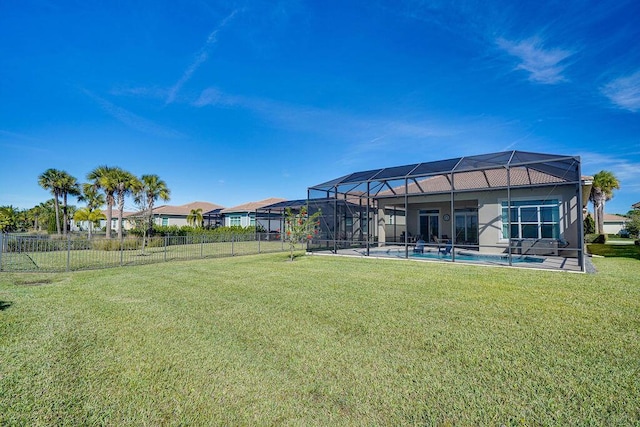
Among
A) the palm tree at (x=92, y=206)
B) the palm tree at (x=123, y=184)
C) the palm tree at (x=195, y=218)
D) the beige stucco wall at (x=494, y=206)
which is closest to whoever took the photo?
→ the beige stucco wall at (x=494, y=206)

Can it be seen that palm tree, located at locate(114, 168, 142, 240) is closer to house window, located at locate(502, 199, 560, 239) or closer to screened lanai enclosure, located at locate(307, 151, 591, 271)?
screened lanai enclosure, located at locate(307, 151, 591, 271)

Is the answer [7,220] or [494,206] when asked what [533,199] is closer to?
[494,206]

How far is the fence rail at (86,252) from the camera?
1016cm

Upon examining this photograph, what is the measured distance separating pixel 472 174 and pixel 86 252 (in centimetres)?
1986

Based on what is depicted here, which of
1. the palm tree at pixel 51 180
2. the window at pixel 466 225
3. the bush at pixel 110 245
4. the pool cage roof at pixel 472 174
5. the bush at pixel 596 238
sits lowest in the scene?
the bush at pixel 596 238

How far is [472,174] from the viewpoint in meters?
15.9

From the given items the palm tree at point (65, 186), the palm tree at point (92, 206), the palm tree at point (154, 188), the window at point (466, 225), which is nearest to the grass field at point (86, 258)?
the palm tree at point (154, 188)

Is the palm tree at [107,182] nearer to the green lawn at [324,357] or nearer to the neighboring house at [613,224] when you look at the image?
the green lawn at [324,357]

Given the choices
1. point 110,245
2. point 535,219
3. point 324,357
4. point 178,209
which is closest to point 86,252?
point 110,245

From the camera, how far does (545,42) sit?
35.6ft

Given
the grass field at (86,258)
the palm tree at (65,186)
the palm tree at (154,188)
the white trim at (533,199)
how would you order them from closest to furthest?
the grass field at (86,258) < the white trim at (533,199) < the palm tree at (154,188) < the palm tree at (65,186)

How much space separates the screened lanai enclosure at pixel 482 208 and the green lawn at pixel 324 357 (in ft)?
14.4

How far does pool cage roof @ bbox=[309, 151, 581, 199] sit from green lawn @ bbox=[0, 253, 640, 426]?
5.22 meters

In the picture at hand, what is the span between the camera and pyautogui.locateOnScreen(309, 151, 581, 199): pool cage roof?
400 inches
